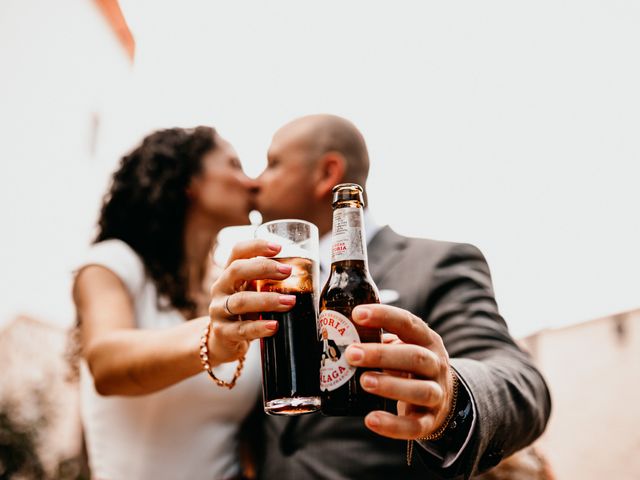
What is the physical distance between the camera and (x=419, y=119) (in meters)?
2.83

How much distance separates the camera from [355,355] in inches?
27.9

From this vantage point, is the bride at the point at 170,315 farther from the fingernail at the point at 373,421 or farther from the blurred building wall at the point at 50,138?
the blurred building wall at the point at 50,138

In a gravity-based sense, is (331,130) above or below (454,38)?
below

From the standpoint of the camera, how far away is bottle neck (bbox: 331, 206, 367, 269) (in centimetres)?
81

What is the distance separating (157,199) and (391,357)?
1.66 metres

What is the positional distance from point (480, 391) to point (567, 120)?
1.97 meters

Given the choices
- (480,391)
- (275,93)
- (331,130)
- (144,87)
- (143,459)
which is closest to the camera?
(480,391)

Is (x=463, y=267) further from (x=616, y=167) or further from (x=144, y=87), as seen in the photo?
(x=144, y=87)

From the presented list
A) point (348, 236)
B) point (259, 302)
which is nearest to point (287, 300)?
point (259, 302)

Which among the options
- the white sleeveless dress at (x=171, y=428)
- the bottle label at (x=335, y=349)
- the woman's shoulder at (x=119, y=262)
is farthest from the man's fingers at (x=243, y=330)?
the woman's shoulder at (x=119, y=262)

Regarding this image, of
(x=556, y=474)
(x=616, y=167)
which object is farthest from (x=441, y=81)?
(x=556, y=474)

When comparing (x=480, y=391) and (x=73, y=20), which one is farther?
(x=73, y=20)

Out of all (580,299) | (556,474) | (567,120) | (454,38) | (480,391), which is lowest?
(556,474)

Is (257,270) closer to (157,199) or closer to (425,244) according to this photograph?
(425,244)
